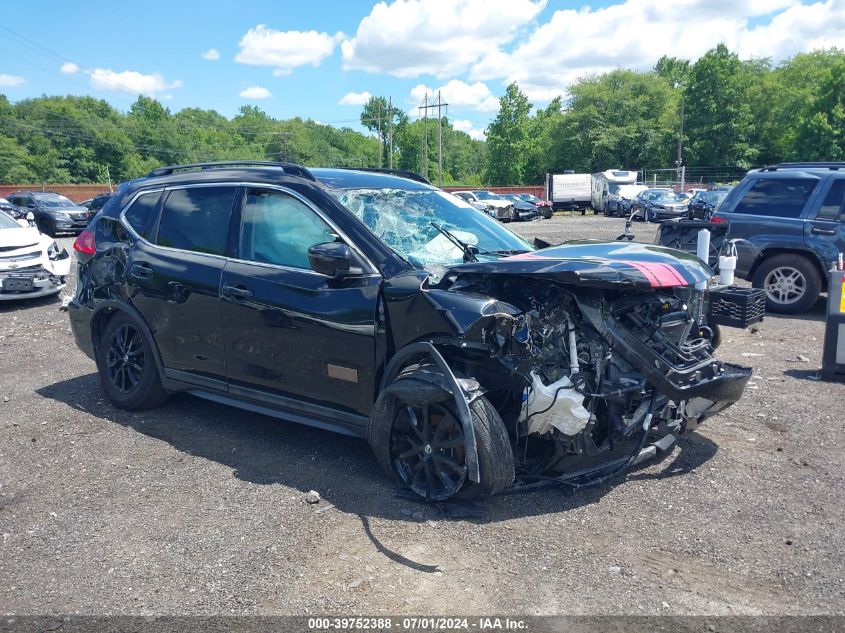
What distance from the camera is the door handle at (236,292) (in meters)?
4.66

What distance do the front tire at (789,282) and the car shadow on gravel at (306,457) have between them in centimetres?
552

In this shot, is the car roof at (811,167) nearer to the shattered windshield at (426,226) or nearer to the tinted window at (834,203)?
the tinted window at (834,203)

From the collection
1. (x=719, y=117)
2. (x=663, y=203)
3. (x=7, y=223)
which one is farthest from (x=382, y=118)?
(x=7, y=223)

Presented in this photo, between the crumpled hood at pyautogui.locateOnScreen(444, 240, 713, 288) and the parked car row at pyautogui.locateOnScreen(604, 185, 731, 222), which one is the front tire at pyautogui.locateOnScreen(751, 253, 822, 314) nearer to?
the crumpled hood at pyautogui.locateOnScreen(444, 240, 713, 288)

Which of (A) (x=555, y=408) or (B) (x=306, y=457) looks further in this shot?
(B) (x=306, y=457)

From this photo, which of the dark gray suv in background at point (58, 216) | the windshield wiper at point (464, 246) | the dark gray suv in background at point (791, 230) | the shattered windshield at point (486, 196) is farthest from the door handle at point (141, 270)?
the shattered windshield at point (486, 196)

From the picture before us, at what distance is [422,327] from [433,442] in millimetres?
639

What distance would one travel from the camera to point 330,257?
402 cm

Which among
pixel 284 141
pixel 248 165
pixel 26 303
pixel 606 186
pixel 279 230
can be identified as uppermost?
pixel 284 141

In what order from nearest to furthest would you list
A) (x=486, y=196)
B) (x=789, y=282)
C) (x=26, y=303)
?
1. (x=789, y=282)
2. (x=26, y=303)
3. (x=486, y=196)

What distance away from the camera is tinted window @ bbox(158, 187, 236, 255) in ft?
16.4

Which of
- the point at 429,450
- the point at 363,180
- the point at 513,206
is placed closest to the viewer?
the point at 429,450

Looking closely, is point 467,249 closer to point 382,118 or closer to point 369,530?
point 369,530

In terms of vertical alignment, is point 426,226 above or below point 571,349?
above
